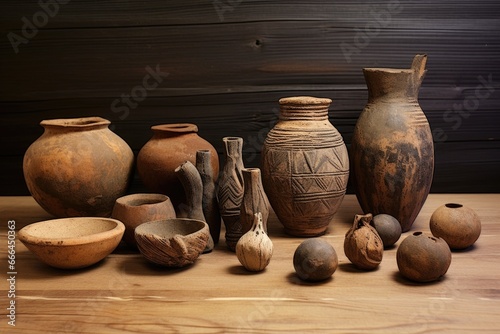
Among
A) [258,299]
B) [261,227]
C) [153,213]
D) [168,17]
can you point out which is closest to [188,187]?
[153,213]

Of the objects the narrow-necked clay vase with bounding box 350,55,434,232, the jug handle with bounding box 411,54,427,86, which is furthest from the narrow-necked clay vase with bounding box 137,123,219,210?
the jug handle with bounding box 411,54,427,86

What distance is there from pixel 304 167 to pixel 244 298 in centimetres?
51

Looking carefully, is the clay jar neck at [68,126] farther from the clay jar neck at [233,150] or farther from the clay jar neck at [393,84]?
the clay jar neck at [393,84]

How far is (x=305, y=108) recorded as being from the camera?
1.79m

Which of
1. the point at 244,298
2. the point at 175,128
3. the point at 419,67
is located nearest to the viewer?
the point at 244,298

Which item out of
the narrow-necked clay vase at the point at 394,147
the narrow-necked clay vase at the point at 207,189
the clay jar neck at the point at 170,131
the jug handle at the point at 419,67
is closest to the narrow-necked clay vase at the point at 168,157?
the clay jar neck at the point at 170,131

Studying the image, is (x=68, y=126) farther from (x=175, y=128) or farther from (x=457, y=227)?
(x=457, y=227)

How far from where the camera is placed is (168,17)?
2.17m

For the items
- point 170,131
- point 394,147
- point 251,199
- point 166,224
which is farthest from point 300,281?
point 170,131

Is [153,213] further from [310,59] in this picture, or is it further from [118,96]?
[310,59]

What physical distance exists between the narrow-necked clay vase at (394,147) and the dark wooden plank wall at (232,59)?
361mm

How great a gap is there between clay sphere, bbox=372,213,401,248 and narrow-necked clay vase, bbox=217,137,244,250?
39 cm

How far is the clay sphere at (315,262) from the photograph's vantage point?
144cm

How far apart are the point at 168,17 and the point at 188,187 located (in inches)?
30.3
